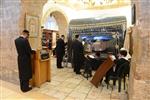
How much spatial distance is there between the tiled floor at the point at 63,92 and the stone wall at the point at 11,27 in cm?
36

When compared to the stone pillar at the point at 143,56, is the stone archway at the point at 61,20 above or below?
above

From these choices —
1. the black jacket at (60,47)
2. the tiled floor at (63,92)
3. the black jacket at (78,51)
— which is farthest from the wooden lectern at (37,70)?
the black jacket at (60,47)

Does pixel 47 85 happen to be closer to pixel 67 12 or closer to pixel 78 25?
pixel 78 25

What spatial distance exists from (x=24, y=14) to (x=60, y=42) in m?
3.09

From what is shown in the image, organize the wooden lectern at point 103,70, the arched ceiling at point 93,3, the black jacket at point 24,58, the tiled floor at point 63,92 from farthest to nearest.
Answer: the arched ceiling at point 93,3 < the wooden lectern at point 103,70 < the black jacket at point 24,58 < the tiled floor at point 63,92

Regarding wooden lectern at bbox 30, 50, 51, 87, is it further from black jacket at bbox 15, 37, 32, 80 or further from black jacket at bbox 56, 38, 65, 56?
black jacket at bbox 56, 38, 65, 56

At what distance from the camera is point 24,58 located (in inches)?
203

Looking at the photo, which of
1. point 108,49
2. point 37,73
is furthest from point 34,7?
point 108,49

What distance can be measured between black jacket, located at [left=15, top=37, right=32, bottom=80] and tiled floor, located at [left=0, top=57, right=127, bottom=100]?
43 cm

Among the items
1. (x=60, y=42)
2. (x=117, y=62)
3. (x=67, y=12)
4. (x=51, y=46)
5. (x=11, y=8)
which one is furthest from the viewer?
(x=51, y=46)

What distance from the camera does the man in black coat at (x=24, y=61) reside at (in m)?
5.08

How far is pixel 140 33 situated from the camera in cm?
329

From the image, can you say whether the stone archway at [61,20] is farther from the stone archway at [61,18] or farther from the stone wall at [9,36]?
the stone wall at [9,36]

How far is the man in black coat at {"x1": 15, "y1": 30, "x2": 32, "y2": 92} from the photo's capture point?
5.08m
